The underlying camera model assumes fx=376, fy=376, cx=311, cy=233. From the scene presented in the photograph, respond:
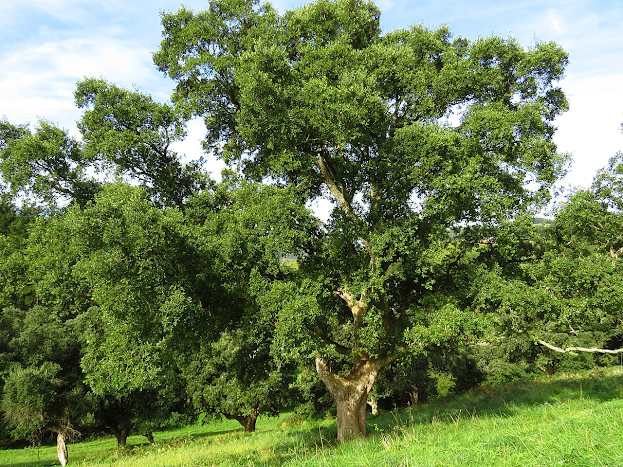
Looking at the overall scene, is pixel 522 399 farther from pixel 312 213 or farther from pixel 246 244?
pixel 246 244

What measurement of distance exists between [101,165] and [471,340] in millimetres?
17100

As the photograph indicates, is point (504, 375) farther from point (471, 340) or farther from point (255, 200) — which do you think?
point (255, 200)

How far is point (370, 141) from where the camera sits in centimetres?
1561

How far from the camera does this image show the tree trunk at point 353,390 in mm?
15703

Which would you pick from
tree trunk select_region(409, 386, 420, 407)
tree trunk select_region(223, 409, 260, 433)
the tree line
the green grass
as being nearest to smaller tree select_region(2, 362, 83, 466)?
tree trunk select_region(223, 409, 260, 433)

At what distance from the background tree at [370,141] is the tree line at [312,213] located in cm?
9

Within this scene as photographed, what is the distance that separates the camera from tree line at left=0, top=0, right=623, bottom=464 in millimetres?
12852

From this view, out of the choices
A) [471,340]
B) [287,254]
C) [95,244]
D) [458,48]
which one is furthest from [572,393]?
[95,244]

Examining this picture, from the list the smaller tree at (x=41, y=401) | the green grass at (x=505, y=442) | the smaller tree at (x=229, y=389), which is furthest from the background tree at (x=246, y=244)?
the smaller tree at (x=41, y=401)

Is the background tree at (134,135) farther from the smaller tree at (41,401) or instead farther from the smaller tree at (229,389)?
the smaller tree at (41,401)

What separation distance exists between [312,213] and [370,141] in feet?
13.6

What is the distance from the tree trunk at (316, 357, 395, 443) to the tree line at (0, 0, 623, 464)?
8 centimetres

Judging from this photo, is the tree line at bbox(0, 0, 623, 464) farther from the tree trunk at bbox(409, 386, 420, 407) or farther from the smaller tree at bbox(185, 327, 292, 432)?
the tree trunk at bbox(409, 386, 420, 407)

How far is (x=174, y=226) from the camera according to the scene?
41.1 feet
